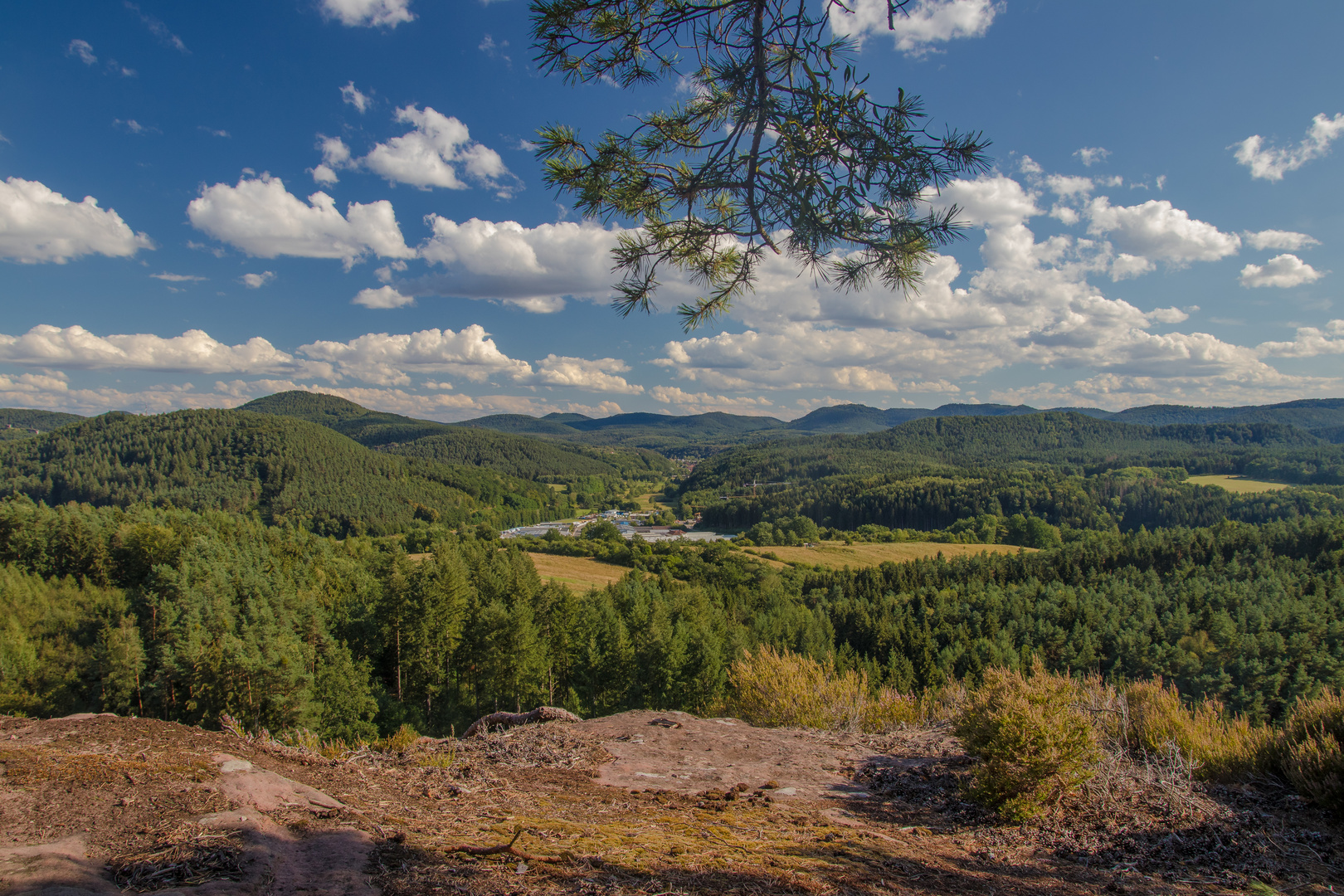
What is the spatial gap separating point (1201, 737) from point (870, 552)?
336 ft

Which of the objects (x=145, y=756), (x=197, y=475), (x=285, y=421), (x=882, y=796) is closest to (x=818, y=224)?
(x=882, y=796)

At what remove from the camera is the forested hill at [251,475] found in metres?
133

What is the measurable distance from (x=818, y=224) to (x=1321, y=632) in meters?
72.1

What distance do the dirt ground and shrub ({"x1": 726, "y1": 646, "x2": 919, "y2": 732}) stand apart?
438 cm

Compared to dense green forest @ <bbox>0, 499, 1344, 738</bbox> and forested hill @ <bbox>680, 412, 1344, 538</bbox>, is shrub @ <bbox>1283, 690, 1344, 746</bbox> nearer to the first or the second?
dense green forest @ <bbox>0, 499, 1344, 738</bbox>

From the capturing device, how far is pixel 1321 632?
4778cm

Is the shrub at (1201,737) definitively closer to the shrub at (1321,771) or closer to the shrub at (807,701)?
the shrub at (1321,771)

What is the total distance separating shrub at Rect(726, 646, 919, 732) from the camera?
12008 mm

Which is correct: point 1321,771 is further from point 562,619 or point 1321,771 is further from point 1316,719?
point 562,619

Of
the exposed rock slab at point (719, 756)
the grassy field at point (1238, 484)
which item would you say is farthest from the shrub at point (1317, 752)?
the grassy field at point (1238, 484)

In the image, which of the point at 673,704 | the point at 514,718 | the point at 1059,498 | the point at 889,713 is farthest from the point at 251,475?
the point at 1059,498

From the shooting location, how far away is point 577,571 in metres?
78.3

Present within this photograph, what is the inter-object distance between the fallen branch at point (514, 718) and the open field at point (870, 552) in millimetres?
88576

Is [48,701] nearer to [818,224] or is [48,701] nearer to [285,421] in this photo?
[818,224]
